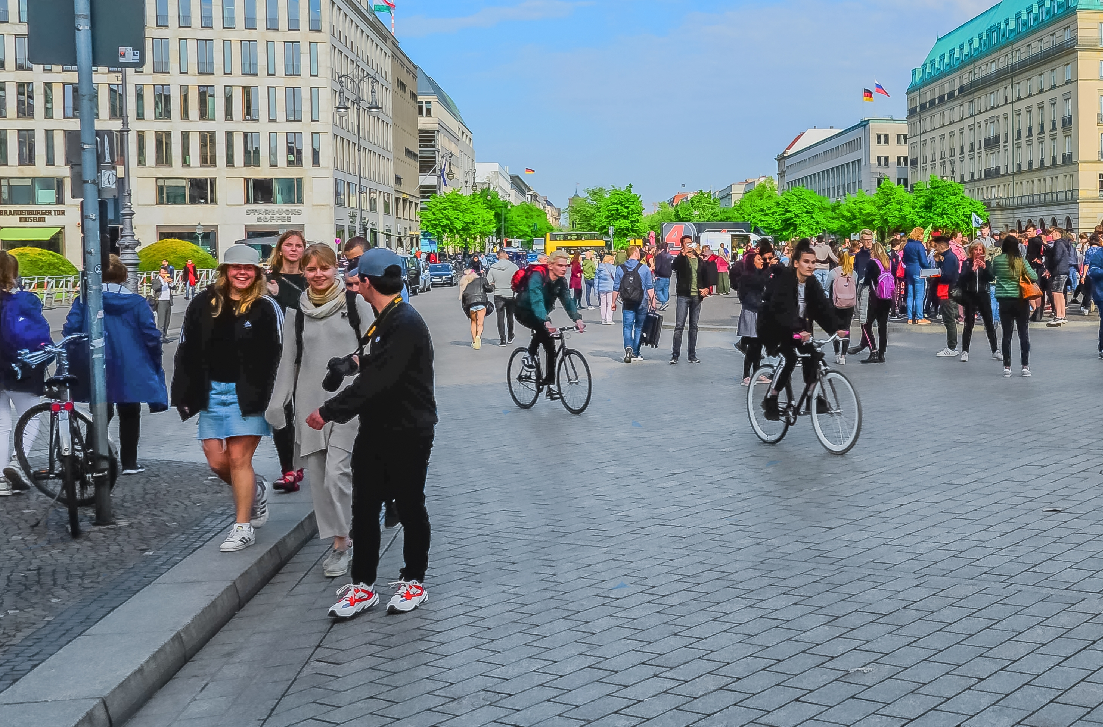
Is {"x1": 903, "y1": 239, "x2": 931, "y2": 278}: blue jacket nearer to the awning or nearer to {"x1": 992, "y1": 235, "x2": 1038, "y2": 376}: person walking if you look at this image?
{"x1": 992, "y1": 235, "x2": 1038, "y2": 376}: person walking

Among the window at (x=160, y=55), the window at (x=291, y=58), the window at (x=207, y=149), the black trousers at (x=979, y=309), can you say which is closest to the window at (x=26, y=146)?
the window at (x=160, y=55)

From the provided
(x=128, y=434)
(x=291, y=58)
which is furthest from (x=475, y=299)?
(x=291, y=58)

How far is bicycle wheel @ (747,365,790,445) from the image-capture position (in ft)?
36.2

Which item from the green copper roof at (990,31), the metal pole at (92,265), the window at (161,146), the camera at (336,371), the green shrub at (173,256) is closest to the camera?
the camera at (336,371)

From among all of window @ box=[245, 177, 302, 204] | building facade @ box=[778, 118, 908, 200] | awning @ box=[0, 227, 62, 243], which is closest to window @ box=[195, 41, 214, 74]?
window @ box=[245, 177, 302, 204]

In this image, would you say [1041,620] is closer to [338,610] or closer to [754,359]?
[338,610]

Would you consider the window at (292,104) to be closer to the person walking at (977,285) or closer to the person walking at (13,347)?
the person walking at (977,285)

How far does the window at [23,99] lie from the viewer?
3103 inches

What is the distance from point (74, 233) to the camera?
81.9m

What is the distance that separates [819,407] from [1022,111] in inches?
3955

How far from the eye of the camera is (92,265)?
7531mm

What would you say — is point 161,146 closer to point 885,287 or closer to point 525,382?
point 885,287

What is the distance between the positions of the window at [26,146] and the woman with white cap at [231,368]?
260 ft

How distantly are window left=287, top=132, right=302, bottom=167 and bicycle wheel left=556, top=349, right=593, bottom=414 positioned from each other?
7217 cm
